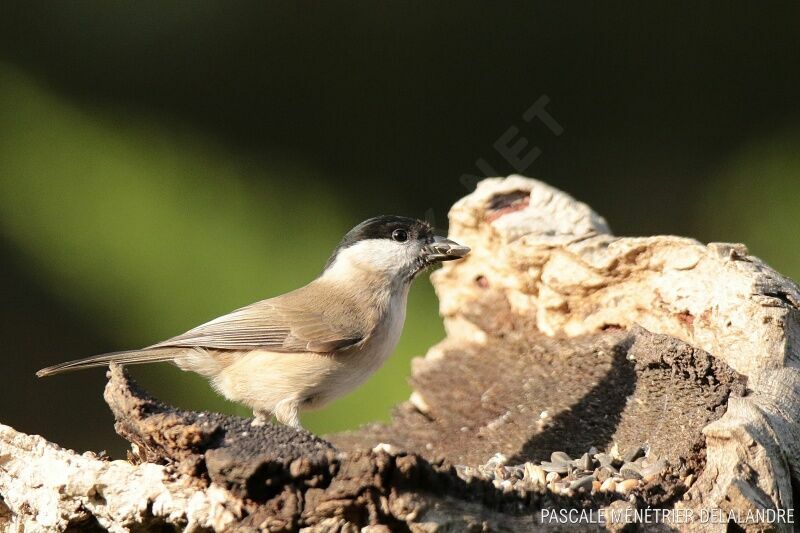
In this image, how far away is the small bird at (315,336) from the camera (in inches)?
102

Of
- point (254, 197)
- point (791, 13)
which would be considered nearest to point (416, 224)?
point (254, 197)

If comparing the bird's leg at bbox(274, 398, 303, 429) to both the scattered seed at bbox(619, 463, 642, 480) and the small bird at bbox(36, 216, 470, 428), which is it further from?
the scattered seed at bbox(619, 463, 642, 480)

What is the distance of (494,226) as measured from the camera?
9.55 ft

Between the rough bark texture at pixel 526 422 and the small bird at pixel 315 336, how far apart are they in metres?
0.23

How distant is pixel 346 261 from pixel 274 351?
447 mm

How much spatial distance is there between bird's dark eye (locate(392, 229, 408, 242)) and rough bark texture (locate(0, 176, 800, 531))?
9.3 inches

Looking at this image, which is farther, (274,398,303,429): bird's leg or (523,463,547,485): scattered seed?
(274,398,303,429): bird's leg

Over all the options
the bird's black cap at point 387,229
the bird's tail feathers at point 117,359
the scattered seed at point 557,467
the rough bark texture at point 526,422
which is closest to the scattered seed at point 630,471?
the rough bark texture at point 526,422

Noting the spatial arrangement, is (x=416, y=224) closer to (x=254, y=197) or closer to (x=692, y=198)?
(x=254, y=197)

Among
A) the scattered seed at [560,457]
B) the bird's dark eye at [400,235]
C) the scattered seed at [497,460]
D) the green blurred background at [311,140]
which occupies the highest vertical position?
the green blurred background at [311,140]

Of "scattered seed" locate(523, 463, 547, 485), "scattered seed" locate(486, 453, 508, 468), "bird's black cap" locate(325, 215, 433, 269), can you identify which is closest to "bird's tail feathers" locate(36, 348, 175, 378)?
"bird's black cap" locate(325, 215, 433, 269)

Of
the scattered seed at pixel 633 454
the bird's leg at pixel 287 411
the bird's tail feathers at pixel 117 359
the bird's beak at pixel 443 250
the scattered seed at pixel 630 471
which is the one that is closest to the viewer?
the scattered seed at pixel 630 471

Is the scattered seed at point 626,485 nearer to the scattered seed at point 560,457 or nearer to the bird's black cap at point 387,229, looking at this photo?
the scattered seed at point 560,457

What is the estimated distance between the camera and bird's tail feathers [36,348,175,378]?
2.47m
